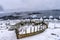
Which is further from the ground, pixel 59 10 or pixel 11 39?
pixel 59 10

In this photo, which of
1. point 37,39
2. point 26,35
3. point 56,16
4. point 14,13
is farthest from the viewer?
point 14,13

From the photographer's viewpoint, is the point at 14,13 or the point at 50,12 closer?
the point at 50,12

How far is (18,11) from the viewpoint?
7465 mm

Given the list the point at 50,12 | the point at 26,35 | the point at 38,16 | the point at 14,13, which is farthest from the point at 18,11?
the point at 26,35

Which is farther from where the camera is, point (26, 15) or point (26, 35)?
point (26, 15)

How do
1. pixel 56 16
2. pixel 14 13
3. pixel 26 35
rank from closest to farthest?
pixel 26 35 < pixel 56 16 < pixel 14 13

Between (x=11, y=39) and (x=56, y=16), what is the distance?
4.14 m

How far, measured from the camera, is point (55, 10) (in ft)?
22.6

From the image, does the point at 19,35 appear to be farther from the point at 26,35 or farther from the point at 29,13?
the point at 29,13

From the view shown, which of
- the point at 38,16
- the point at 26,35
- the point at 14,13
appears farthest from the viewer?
the point at 14,13

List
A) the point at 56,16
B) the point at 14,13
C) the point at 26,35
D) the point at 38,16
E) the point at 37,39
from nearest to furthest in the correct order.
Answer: the point at 37,39 → the point at 26,35 → the point at 56,16 → the point at 38,16 → the point at 14,13

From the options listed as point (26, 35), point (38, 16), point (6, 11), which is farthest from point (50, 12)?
point (26, 35)

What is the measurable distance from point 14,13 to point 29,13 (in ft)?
3.53

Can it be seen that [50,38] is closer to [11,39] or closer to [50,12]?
[11,39]
